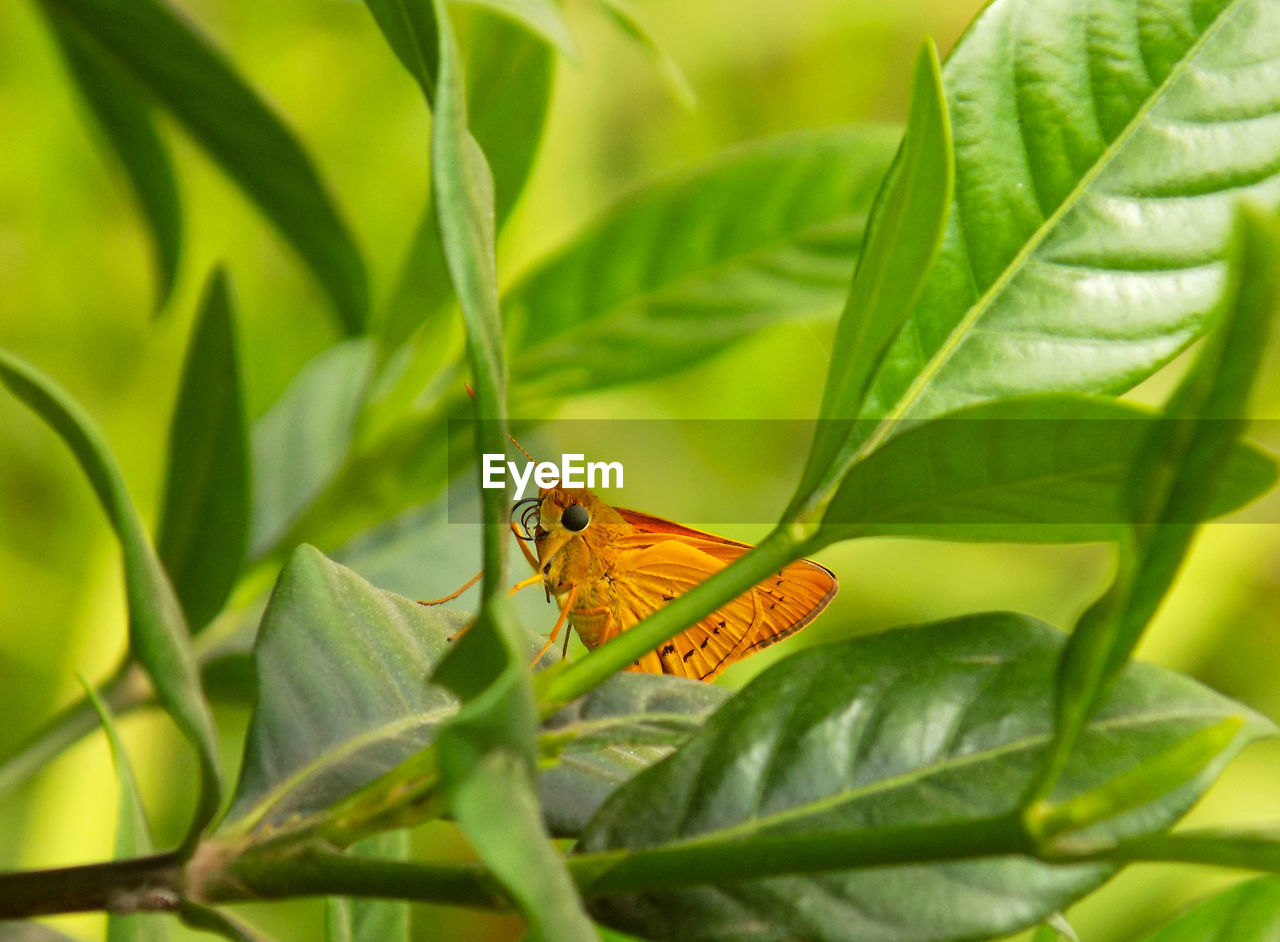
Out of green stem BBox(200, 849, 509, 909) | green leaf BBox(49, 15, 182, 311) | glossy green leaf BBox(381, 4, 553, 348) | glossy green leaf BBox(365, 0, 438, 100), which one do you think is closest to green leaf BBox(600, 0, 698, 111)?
glossy green leaf BBox(381, 4, 553, 348)

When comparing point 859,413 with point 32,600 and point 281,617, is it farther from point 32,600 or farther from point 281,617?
point 32,600

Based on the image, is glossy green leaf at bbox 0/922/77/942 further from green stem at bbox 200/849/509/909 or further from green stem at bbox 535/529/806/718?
green stem at bbox 535/529/806/718

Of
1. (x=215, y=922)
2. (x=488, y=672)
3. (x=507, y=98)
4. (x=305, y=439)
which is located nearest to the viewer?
(x=488, y=672)

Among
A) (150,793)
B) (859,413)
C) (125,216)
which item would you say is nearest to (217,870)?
(859,413)

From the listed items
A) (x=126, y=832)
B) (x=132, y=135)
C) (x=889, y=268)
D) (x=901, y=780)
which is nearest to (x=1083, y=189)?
(x=889, y=268)

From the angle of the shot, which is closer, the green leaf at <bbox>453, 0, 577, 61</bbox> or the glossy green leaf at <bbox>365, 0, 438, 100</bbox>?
the glossy green leaf at <bbox>365, 0, 438, 100</bbox>

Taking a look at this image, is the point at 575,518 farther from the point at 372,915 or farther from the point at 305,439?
the point at 305,439
